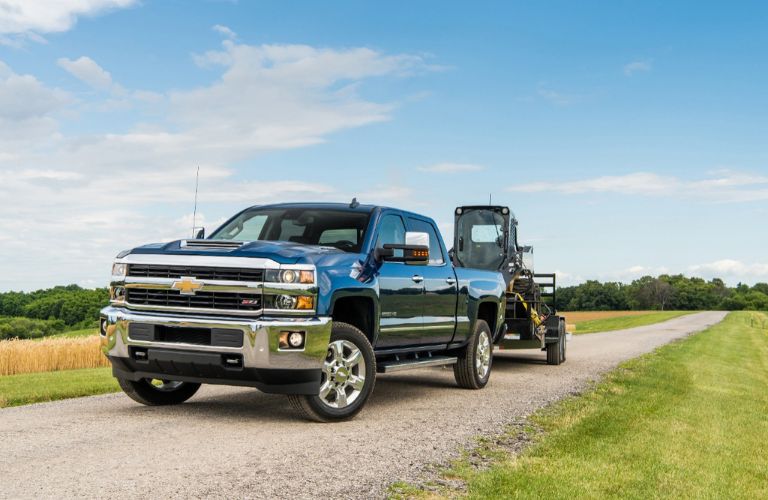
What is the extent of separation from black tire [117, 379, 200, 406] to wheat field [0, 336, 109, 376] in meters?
8.81

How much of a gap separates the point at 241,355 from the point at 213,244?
4.06 feet

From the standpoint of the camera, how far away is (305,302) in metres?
7.62

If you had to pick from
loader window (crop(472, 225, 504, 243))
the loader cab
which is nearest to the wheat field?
the loader cab

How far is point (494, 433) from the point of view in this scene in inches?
316

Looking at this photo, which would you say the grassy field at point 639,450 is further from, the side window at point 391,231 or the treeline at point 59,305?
the treeline at point 59,305

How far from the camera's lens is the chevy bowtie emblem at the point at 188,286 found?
776 centimetres

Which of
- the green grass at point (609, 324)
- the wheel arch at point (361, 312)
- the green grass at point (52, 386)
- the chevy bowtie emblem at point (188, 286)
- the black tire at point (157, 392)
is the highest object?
the chevy bowtie emblem at point (188, 286)

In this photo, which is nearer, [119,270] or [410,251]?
[119,270]

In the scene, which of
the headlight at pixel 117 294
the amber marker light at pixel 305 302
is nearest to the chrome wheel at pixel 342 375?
the amber marker light at pixel 305 302

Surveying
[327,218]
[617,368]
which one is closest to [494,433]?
[327,218]

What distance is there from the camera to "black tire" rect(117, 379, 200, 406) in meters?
8.88

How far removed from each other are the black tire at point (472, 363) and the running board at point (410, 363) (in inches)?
18.0

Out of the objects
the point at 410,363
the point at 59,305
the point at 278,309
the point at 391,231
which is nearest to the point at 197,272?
the point at 278,309

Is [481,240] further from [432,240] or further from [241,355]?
[241,355]
